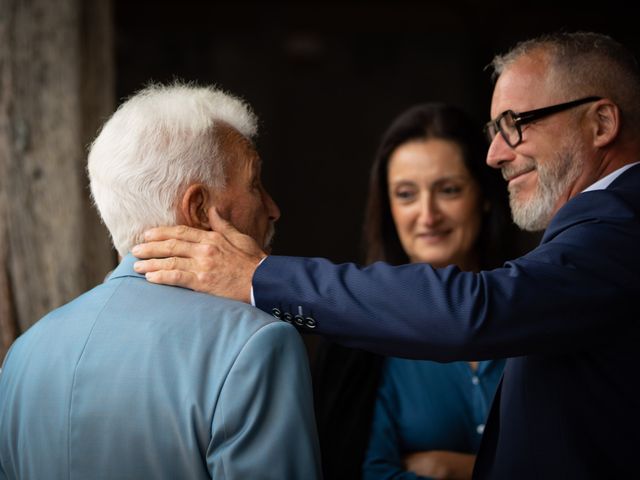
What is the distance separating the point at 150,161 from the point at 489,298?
0.84m

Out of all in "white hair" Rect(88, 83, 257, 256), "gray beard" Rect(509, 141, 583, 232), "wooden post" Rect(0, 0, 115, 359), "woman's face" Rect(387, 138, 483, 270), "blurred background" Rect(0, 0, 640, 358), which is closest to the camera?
"white hair" Rect(88, 83, 257, 256)

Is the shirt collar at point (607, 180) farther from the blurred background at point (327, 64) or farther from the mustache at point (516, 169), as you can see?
the blurred background at point (327, 64)

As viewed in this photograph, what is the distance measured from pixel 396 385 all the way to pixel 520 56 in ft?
3.98

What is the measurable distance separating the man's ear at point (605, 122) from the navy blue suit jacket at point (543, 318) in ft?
0.58

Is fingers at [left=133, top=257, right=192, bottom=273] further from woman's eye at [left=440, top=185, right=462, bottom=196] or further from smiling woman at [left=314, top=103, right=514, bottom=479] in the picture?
woman's eye at [left=440, top=185, right=462, bottom=196]

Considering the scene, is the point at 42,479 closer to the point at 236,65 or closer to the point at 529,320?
the point at 529,320

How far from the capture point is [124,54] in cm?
784

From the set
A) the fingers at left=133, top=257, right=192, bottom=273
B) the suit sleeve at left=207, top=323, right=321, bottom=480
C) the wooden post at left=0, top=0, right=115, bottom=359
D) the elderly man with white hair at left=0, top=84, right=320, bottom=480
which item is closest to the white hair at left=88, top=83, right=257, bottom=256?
the elderly man with white hair at left=0, top=84, right=320, bottom=480

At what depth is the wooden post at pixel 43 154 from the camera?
8.43 feet

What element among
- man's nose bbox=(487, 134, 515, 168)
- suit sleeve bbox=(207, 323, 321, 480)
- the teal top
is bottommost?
the teal top

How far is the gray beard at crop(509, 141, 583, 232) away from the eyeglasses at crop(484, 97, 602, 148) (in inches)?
4.2

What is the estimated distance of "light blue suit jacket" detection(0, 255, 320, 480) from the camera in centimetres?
161

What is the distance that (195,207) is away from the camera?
189cm

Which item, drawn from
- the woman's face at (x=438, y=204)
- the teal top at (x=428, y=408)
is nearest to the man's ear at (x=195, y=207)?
the teal top at (x=428, y=408)
